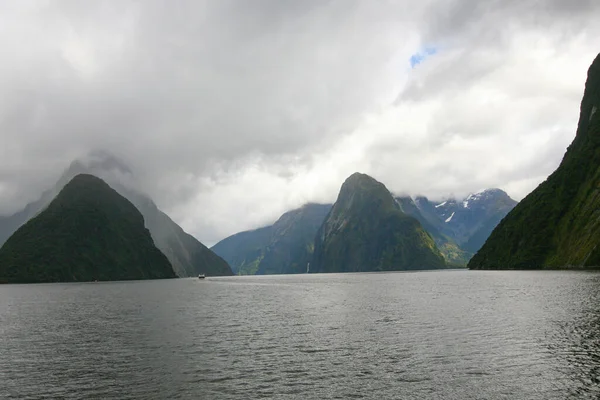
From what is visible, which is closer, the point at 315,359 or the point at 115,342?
the point at 315,359

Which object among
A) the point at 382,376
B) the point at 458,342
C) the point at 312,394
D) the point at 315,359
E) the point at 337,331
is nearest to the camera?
the point at 312,394

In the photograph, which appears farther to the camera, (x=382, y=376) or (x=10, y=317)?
(x=10, y=317)

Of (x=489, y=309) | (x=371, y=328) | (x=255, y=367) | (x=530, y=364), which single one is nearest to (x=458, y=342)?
(x=530, y=364)

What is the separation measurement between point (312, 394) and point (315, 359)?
1254cm

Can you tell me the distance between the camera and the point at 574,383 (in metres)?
37.0

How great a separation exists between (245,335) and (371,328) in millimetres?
19976

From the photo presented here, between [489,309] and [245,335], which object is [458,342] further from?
[489,309]

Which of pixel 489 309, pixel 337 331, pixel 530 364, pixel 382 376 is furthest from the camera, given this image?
pixel 489 309

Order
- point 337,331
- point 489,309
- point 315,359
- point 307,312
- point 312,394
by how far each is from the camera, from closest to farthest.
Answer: point 312,394
point 315,359
point 337,331
point 489,309
point 307,312

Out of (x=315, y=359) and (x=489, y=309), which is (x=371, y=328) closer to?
(x=315, y=359)

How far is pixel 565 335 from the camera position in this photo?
186ft

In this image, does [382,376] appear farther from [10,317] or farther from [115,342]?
[10,317]

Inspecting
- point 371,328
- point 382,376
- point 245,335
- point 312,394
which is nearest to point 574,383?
point 382,376

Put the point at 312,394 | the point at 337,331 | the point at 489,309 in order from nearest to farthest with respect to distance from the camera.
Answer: the point at 312,394, the point at 337,331, the point at 489,309
